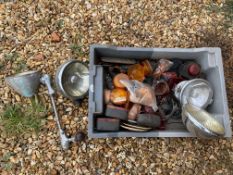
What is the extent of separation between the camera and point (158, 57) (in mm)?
2074

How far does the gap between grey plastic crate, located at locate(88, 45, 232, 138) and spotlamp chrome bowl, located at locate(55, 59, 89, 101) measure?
0.37ft

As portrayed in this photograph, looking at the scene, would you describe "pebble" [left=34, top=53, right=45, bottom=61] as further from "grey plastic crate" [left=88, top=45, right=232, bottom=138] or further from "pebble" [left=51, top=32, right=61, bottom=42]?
"grey plastic crate" [left=88, top=45, right=232, bottom=138]

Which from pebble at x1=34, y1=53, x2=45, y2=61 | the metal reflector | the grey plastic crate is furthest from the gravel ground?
the metal reflector

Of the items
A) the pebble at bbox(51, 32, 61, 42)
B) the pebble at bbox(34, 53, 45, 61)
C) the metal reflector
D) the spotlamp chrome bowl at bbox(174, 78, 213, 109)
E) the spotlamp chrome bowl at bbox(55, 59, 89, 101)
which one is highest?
the pebble at bbox(51, 32, 61, 42)

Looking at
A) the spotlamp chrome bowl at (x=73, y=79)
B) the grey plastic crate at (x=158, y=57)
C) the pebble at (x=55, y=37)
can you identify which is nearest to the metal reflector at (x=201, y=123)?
the grey plastic crate at (x=158, y=57)

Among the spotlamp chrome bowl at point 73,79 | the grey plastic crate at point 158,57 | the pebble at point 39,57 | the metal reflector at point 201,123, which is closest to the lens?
the metal reflector at point 201,123

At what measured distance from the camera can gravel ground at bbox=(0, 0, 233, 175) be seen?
2.00 m

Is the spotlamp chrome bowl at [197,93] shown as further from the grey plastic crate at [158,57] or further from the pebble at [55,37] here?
the pebble at [55,37]

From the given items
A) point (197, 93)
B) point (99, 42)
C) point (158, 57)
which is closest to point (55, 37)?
point (99, 42)

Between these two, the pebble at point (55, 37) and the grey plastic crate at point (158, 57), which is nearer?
the grey plastic crate at point (158, 57)

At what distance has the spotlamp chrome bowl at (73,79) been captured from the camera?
6.55 feet

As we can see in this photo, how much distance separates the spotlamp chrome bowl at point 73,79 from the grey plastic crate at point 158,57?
4.4 inches

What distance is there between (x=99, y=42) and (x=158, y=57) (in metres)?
0.36

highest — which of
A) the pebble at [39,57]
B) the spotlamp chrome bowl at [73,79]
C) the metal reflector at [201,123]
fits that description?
the pebble at [39,57]
